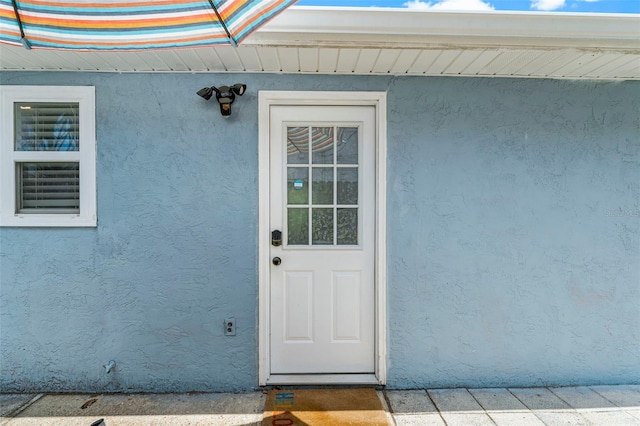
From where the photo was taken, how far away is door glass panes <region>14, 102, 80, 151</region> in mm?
2693

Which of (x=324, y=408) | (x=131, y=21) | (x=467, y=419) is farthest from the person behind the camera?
(x=324, y=408)

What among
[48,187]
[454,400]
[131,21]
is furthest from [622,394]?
[48,187]

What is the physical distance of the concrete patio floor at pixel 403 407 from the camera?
7.77ft

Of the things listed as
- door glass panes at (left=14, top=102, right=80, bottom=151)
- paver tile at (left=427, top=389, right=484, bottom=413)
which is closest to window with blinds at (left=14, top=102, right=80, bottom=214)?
door glass panes at (left=14, top=102, right=80, bottom=151)

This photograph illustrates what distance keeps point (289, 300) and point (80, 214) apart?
1.78m

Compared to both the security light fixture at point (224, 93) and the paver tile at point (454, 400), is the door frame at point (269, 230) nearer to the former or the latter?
the security light fixture at point (224, 93)

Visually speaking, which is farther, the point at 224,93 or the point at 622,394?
the point at 622,394

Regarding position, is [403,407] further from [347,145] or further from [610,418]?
[347,145]

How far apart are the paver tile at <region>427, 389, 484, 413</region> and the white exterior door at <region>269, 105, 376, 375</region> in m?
0.54

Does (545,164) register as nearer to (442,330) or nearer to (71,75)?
(442,330)

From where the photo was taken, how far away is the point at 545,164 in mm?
2760

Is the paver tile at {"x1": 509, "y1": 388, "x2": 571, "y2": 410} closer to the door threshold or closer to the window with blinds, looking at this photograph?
the door threshold

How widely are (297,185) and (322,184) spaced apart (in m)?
0.21

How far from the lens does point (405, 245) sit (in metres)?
2.75
